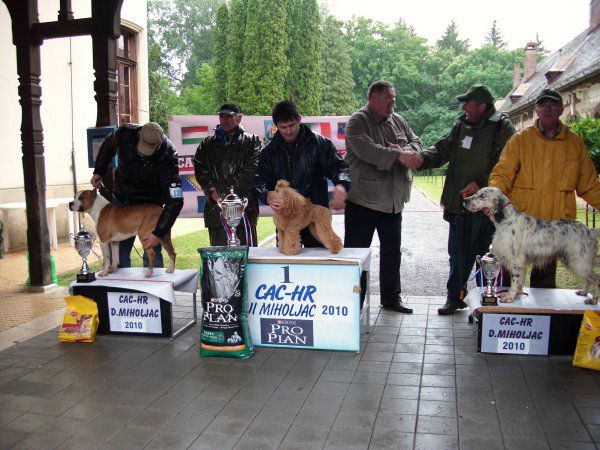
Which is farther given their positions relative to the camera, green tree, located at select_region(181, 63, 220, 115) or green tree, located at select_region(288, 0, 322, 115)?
green tree, located at select_region(181, 63, 220, 115)

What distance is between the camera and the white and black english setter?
404 centimetres

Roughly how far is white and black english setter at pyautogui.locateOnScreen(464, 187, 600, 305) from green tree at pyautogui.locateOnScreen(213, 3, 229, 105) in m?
29.2

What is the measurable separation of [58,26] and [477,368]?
5744mm

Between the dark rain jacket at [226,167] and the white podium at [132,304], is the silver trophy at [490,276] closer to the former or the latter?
the dark rain jacket at [226,167]

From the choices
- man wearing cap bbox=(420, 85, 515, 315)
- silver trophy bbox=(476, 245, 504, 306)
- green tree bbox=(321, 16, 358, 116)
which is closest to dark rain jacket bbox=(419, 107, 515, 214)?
man wearing cap bbox=(420, 85, 515, 315)

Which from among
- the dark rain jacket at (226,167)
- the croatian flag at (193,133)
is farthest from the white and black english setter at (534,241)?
the croatian flag at (193,133)

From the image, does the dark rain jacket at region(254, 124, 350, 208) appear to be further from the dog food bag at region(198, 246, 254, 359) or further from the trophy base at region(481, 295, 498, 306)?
A: the trophy base at region(481, 295, 498, 306)

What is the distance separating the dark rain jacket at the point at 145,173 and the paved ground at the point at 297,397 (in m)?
1.28

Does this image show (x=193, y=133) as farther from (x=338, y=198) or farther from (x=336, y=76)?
(x=336, y=76)

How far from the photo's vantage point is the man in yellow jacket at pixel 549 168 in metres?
4.26

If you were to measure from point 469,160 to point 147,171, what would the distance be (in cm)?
292

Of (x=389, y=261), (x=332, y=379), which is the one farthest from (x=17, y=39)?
(x=332, y=379)

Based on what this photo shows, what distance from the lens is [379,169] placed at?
5082mm

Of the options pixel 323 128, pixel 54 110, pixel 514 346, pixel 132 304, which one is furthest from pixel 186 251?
pixel 514 346
